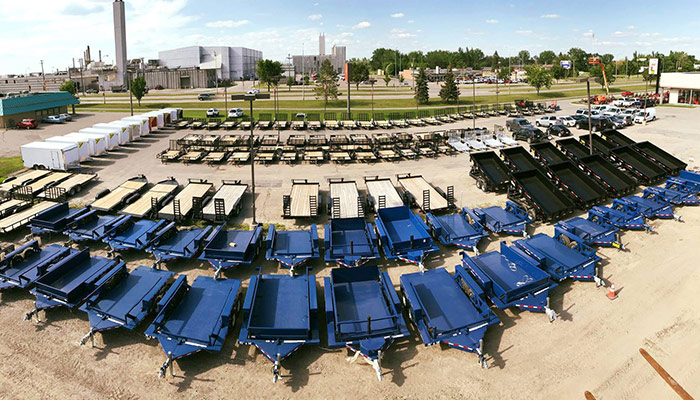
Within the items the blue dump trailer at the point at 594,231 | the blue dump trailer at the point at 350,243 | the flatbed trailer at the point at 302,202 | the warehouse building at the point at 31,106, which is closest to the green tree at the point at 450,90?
the flatbed trailer at the point at 302,202

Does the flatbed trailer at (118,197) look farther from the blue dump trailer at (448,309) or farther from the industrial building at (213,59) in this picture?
the industrial building at (213,59)

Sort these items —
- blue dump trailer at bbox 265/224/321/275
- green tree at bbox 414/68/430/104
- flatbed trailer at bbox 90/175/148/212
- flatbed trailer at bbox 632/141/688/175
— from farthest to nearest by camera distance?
1. green tree at bbox 414/68/430/104
2. flatbed trailer at bbox 632/141/688/175
3. flatbed trailer at bbox 90/175/148/212
4. blue dump trailer at bbox 265/224/321/275

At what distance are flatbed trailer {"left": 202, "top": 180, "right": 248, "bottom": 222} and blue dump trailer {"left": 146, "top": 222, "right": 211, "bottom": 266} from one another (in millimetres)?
1839

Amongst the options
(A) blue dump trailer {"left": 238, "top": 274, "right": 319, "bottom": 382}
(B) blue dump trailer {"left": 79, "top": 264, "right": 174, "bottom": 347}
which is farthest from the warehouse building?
(A) blue dump trailer {"left": 238, "top": 274, "right": 319, "bottom": 382}

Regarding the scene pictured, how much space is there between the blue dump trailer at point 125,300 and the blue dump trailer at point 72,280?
0.35 metres

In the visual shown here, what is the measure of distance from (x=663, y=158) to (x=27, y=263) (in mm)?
37389

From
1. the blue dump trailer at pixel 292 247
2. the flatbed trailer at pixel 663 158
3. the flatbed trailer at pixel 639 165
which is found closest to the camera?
the blue dump trailer at pixel 292 247

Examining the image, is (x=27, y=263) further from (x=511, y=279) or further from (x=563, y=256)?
(x=563, y=256)

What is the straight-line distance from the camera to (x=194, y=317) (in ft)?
39.8

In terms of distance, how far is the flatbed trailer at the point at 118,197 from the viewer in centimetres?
2133

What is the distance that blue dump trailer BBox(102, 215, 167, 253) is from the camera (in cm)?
1678

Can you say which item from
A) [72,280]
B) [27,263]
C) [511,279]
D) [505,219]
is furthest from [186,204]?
[505,219]

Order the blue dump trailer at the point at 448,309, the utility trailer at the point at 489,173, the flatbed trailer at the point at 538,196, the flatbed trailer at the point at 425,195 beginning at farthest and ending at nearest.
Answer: the utility trailer at the point at 489,173 < the flatbed trailer at the point at 425,195 < the flatbed trailer at the point at 538,196 < the blue dump trailer at the point at 448,309

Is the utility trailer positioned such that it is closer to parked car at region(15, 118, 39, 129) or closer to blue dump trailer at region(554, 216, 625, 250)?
blue dump trailer at region(554, 216, 625, 250)
